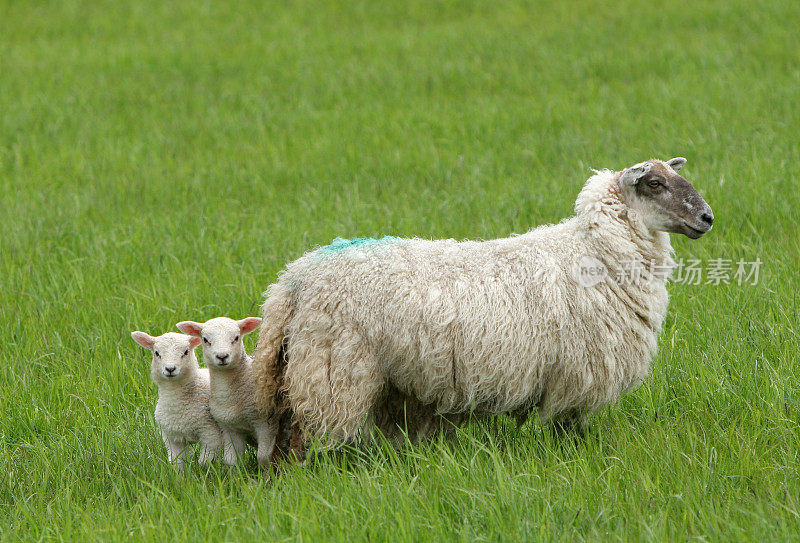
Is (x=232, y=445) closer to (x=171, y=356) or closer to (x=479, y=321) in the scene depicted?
(x=171, y=356)

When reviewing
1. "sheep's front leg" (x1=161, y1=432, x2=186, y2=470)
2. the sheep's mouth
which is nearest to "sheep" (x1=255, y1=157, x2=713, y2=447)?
the sheep's mouth

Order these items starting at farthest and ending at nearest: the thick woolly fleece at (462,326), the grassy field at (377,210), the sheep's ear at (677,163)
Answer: the sheep's ear at (677,163) → the thick woolly fleece at (462,326) → the grassy field at (377,210)

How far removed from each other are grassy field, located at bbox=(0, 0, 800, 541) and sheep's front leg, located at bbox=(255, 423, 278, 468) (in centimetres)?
15

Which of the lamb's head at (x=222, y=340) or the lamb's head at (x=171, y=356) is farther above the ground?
the lamb's head at (x=222, y=340)

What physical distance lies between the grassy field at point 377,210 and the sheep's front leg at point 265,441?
154mm

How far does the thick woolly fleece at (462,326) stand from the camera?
3.97 metres

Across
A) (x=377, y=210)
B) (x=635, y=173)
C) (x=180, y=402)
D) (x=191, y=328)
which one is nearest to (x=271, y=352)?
(x=191, y=328)

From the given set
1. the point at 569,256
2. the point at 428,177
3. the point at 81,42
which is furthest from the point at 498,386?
the point at 81,42

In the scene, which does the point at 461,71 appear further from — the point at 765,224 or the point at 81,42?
the point at 81,42

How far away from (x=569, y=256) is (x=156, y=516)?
2267mm

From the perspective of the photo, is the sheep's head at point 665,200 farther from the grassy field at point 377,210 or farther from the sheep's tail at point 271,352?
the sheep's tail at point 271,352

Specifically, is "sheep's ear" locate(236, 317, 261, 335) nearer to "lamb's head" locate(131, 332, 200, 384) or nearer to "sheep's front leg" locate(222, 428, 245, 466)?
"lamb's head" locate(131, 332, 200, 384)

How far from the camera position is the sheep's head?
4109mm

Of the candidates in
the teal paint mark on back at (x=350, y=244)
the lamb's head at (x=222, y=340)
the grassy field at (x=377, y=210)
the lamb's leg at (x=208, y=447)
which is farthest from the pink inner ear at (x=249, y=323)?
the grassy field at (x=377, y=210)
